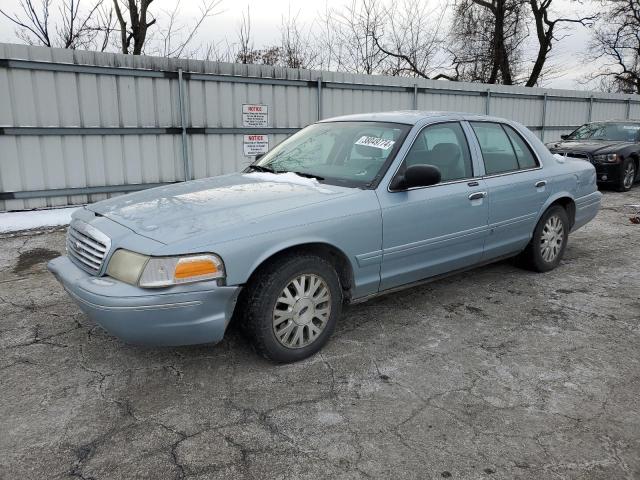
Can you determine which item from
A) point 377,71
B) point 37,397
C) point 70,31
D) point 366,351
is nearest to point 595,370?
point 366,351

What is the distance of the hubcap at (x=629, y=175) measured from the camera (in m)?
10.6

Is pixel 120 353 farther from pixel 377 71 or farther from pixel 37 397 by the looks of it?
pixel 377 71

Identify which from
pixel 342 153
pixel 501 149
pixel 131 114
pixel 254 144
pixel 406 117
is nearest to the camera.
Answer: pixel 342 153

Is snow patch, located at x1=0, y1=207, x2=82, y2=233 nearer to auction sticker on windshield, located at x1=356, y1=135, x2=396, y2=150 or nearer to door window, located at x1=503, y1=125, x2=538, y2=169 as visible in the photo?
auction sticker on windshield, located at x1=356, y1=135, x2=396, y2=150

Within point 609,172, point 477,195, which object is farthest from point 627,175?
point 477,195

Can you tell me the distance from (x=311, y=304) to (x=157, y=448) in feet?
3.95

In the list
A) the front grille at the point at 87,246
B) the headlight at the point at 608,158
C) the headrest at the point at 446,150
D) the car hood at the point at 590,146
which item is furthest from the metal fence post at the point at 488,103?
the front grille at the point at 87,246

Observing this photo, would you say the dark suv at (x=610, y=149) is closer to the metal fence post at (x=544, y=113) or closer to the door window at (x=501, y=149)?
the metal fence post at (x=544, y=113)

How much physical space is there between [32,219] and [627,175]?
35.8ft

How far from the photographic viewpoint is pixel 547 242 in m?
5.00

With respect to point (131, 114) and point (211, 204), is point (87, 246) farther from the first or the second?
→ point (131, 114)

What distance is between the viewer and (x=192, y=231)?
2.83m

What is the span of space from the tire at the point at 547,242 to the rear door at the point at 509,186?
16 cm

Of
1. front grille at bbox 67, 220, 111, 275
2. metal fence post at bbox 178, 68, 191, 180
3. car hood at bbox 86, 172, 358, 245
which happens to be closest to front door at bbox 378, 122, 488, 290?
car hood at bbox 86, 172, 358, 245
